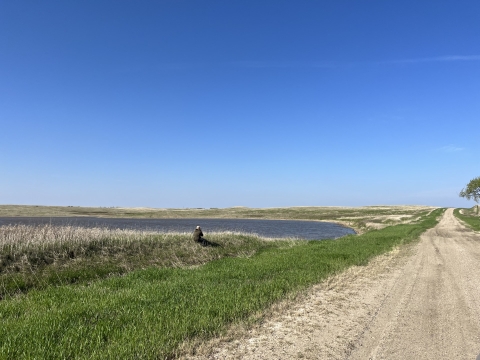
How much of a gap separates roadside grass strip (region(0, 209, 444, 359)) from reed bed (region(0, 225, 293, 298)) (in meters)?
3.07

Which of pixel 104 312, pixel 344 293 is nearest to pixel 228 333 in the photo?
pixel 104 312

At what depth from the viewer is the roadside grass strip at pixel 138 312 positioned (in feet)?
19.7

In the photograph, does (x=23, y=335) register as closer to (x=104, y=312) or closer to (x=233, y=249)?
(x=104, y=312)

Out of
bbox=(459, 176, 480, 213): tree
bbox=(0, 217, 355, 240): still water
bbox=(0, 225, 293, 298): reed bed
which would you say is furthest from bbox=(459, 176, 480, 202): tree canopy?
bbox=(0, 225, 293, 298): reed bed

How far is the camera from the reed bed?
13.7 metres

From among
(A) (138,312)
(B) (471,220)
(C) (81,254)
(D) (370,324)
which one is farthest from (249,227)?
(D) (370,324)

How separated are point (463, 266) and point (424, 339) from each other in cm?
1102

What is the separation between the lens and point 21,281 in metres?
12.8

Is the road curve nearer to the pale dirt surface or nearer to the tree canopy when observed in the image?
the pale dirt surface

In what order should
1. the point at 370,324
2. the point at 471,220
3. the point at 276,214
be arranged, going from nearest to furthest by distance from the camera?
the point at 370,324
the point at 471,220
the point at 276,214

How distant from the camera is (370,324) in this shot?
7672 millimetres

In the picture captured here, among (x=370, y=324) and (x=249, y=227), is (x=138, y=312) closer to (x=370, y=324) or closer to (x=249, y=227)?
(x=370, y=324)

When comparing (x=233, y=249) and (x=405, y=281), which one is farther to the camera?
(x=233, y=249)

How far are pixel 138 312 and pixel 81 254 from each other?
10907mm
